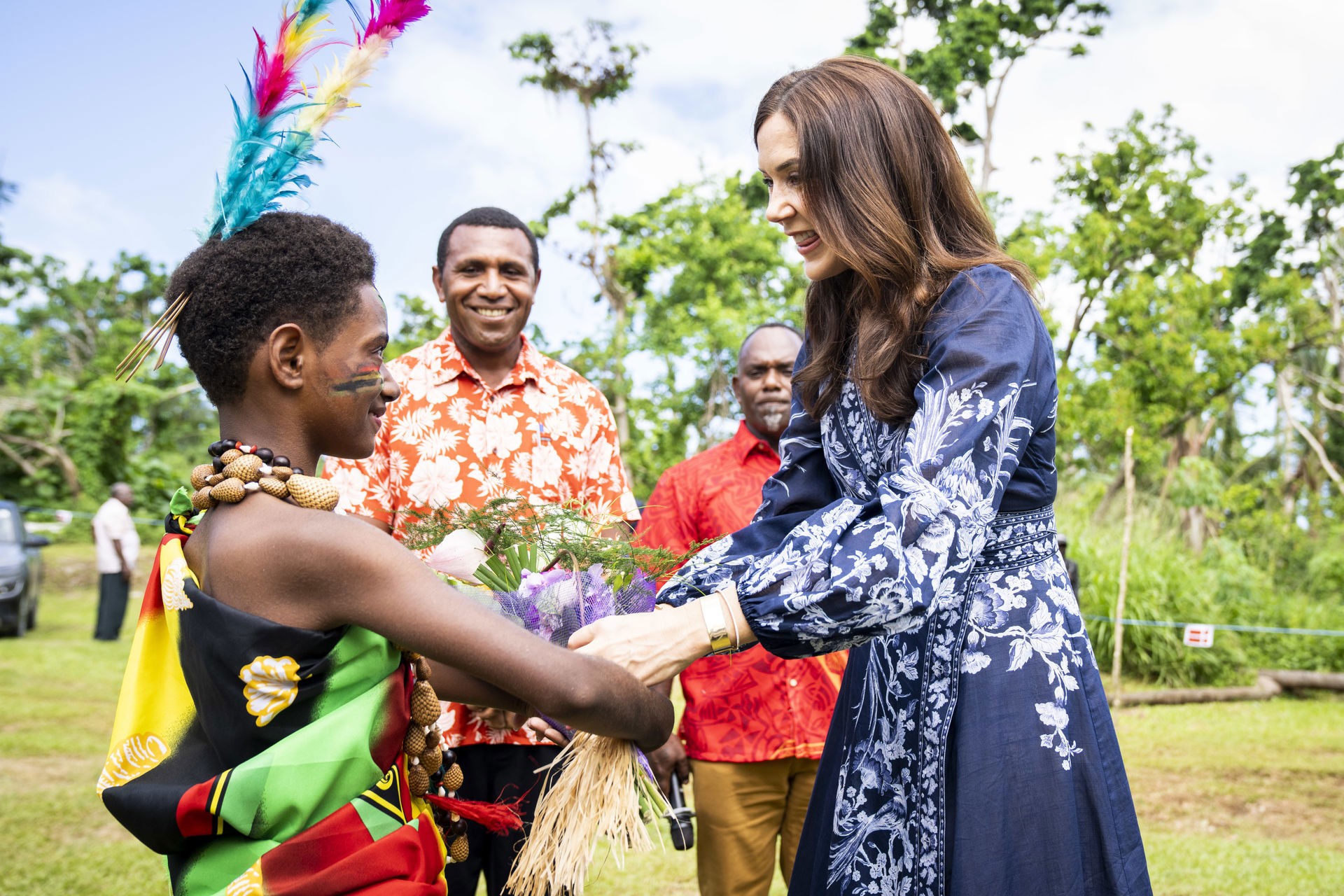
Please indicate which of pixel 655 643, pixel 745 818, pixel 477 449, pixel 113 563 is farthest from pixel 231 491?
pixel 113 563

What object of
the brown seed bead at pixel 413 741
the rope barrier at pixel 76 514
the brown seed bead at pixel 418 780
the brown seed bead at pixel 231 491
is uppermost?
the brown seed bead at pixel 231 491

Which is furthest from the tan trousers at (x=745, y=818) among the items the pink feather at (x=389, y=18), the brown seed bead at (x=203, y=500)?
the pink feather at (x=389, y=18)

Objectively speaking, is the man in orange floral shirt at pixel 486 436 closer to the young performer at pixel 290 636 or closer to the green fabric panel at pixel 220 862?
the young performer at pixel 290 636

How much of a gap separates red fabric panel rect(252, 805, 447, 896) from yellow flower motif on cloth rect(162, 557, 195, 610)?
45cm

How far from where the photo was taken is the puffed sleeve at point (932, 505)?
1.63 meters

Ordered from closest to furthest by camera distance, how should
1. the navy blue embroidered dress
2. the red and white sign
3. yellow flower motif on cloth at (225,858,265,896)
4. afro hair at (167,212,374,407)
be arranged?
1. yellow flower motif on cloth at (225,858,265,896)
2. the navy blue embroidered dress
3. afro hair at (167,212,374,407)
4. the red and white sign

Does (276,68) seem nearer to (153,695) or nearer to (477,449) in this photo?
(153,695)

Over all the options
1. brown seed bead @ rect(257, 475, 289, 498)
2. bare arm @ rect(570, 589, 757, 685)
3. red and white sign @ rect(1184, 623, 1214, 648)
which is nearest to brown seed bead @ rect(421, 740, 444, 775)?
bare arm @ rect(570, 589, 757, 685)

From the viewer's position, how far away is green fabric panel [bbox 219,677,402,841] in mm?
1561

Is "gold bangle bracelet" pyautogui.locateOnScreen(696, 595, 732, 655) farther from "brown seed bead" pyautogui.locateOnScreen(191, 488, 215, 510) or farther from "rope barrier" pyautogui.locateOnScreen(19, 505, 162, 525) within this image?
"rope barrier" pyautogui.locateOnScreen(19, 505, 162, 525)

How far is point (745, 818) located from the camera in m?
3.71

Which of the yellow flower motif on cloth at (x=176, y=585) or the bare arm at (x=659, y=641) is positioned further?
the bare arm at (x=659, y=641)

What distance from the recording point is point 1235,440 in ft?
87.2

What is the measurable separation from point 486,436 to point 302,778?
1.79 metres
